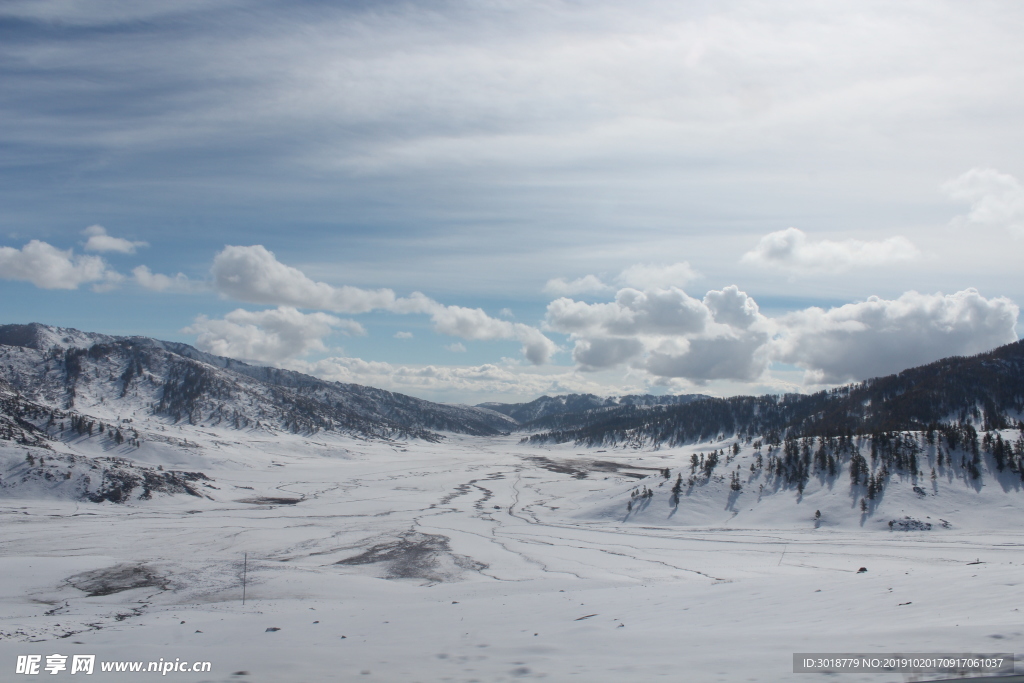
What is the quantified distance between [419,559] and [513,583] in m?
11.4

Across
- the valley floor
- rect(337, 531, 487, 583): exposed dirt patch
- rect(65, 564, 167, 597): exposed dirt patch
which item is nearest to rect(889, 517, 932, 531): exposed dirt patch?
the valley floor

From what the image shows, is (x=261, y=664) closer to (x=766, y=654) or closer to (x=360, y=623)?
(x=360, y=623)

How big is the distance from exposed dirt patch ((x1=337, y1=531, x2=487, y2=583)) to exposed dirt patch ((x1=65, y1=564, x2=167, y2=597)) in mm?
11730

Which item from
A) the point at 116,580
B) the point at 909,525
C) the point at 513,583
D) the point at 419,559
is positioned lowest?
the point at 116,580

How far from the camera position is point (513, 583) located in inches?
1228

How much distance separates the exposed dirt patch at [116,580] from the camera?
31.8 meters

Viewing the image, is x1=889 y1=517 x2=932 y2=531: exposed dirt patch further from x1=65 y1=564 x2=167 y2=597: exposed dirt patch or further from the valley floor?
x1=65 y1=564 x2=167 y2=597: exposed dirt patch

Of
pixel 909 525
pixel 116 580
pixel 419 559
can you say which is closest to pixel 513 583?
pixel 419 559

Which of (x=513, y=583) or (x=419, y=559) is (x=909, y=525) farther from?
(x=419, y=559)

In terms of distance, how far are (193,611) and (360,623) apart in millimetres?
10415

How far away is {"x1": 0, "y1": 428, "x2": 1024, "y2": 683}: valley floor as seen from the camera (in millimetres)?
13781

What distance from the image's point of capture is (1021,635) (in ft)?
37.0

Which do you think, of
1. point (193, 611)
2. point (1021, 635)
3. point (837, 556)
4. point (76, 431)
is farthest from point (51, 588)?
point (76, 431)

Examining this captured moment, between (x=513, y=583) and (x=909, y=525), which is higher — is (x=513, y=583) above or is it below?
below
